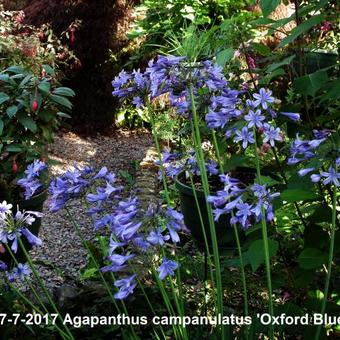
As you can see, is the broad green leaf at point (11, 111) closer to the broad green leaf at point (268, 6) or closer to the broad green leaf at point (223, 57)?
the broad green leaf at point (223, 57)

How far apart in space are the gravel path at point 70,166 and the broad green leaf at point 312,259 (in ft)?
4.00

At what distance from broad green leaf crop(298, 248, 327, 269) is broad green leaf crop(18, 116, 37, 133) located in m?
1.59

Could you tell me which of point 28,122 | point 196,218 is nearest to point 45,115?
point 28,122

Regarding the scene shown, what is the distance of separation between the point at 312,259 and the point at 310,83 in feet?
1.61

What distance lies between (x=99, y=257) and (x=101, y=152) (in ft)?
9.39

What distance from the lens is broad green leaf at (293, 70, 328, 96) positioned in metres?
1.49

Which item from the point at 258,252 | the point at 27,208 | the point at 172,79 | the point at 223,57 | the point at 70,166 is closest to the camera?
the point at 172,79

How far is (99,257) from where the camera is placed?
252 cm

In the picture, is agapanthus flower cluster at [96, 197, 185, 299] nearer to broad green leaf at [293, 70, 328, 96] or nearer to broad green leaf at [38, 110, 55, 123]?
broad green leaf at [293, 70, 328, 96]

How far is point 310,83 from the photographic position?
1.50 m

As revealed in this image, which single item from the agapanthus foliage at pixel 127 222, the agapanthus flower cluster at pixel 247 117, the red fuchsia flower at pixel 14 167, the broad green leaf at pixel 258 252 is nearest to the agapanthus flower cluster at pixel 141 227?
the agapanthus foliage at pixel 127 222

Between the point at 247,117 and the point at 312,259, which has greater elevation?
the point at 247,117

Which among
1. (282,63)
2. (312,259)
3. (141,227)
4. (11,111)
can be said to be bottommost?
(312,259)

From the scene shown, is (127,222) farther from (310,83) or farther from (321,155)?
(310,83)
